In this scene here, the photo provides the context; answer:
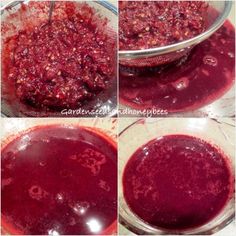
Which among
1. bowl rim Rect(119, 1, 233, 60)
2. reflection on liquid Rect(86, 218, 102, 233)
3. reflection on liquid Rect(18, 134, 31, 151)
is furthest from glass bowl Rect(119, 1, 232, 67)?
reflection on liquid Rect(86, 218, 102, 233)

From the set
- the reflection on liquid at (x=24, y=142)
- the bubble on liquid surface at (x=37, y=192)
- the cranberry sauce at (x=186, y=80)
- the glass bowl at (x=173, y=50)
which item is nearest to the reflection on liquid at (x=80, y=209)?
the bubble on liquid surface at (x=37, y=192)

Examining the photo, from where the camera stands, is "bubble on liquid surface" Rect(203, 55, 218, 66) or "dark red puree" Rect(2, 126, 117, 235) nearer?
"dark red puree" Rect(2, 126, 117, 235)

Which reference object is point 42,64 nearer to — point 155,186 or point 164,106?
point 164,106

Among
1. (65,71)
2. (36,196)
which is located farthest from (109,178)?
(65,71)

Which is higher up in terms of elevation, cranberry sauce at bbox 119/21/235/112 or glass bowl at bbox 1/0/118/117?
glass bowl at bbox 1/0/118/117

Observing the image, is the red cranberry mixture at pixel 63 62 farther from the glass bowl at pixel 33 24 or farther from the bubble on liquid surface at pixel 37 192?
the bubble on liquid surface at pixel 37 192

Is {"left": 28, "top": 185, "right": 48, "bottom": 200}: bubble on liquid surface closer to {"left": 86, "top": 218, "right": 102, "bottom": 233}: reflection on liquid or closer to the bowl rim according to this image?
{"left": 86, "top": 218, "right": 102, "bottom": 233}: reflection on liquid

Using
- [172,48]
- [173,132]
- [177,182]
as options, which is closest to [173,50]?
[172,48]
